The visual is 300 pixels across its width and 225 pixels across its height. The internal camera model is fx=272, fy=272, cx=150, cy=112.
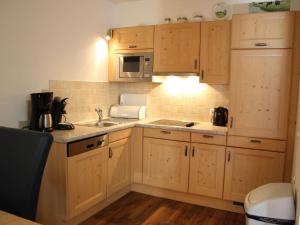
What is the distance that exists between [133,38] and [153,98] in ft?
2.76

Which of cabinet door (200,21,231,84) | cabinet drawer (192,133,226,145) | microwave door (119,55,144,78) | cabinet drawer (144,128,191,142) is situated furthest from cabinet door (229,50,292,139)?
microwave door (119,55,144,78)

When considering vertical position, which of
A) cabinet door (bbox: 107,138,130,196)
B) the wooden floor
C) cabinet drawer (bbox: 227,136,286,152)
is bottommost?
the wooden floor

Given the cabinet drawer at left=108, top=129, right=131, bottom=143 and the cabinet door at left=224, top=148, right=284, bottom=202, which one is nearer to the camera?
the cabinet door at left=224, top=148, right=284, bottom=202

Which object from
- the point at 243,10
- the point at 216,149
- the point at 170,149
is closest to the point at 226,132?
the point at 216,149

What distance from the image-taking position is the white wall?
2.37 meters

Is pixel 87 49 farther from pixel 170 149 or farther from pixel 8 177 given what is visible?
pixel 8 177

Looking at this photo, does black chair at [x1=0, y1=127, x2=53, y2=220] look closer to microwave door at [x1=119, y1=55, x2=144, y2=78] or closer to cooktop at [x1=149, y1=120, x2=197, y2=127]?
cooktop at [x1=149, y1=120, x2=197, y2=127]

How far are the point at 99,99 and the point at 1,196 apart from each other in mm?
2274

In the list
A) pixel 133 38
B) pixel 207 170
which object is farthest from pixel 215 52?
pixel 207 170

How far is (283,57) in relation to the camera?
2564 millimetres

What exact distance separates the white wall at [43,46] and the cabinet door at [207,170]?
63.9 inches

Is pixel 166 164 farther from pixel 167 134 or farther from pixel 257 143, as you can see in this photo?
pixel 257 143

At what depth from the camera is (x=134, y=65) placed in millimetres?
3514

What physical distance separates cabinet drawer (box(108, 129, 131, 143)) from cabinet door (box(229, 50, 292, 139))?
1.16 m
